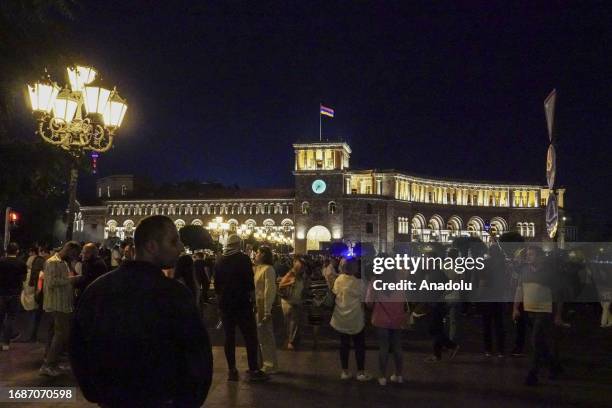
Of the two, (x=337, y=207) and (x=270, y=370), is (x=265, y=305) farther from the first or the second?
(x=337, y=207)

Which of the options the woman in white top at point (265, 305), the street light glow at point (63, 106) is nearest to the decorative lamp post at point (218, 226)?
the woman in white top at point (265, 305)

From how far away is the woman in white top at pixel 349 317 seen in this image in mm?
8102

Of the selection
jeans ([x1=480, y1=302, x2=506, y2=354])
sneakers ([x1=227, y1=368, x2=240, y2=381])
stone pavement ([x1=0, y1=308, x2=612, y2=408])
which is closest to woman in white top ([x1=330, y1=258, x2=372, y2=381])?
stone pavement ([x1=0, y1=308, x2=612, y2=408])

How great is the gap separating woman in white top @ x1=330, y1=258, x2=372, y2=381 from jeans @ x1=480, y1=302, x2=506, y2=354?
2.91m

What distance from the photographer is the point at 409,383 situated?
788 centimetres

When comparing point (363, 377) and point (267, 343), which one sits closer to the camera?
point (363, 377)

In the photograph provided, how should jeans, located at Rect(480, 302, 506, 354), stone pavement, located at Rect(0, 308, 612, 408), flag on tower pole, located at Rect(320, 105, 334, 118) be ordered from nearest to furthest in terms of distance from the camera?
stone pavement, located at Rect(0, 308, 612, 408), jeans, located at Rect(480, 302, 506, 354), flag on tower pole, located at Rect(320, 105, 334, 118)

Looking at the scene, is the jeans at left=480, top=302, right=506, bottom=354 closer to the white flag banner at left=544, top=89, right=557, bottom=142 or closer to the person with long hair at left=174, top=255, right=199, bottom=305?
the white flag banner at left=544, top=89, right=557, bottom=142

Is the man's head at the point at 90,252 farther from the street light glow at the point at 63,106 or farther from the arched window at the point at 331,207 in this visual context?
the arched window at the point at 331,207

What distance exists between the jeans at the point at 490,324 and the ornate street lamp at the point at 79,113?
6.77m

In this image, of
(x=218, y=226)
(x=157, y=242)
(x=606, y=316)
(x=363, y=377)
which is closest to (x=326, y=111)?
(x=218, y=226)

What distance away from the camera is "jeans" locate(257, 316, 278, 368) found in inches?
332

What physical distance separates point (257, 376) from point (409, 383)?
1.96 metres

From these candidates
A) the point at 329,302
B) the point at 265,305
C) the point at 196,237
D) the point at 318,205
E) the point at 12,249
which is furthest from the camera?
the point at 318,205
